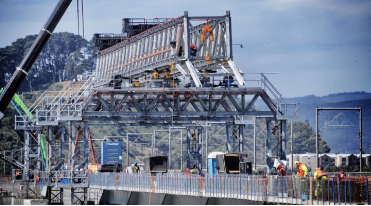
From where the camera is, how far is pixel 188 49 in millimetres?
74562

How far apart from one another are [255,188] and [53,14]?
1555 cm

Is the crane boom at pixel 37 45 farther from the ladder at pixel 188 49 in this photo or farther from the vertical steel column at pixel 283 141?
the vertical steel column at pixel 283 141

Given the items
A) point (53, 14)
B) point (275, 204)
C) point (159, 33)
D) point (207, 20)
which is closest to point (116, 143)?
point (159, 33)

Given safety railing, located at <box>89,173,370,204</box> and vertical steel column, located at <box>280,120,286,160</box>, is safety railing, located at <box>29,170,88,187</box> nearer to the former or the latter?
safety railing, located at <box>89,173,370,204</box>

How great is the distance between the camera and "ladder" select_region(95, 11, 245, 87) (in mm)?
74938

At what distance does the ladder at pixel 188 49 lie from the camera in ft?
246

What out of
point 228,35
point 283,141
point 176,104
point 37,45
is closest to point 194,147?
point 176,104

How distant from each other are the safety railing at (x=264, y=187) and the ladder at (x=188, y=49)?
11165 mm

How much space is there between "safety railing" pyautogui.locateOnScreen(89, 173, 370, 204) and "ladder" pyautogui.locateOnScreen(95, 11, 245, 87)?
1116 centimetres

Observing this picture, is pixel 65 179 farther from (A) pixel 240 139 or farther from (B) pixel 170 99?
(A) pixel 240 139

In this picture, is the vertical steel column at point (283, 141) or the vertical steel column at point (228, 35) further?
the vertical steel column at point (228, 35)

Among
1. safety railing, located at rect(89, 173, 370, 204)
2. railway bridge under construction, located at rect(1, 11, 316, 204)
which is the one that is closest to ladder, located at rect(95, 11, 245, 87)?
railway bridge under construction, located at rect(1, 11, 316, 204)

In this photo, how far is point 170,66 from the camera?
79.7 metres

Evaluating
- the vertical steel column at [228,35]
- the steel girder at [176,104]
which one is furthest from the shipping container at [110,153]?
the vertical steel column at [228,35]
